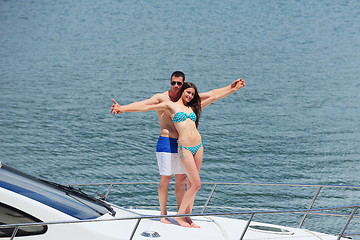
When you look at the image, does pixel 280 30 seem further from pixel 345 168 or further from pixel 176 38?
pixel 345 168

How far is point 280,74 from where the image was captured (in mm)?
27516

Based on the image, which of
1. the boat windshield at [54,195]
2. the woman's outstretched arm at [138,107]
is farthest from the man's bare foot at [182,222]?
the woman's outstretched arm at [138,107]

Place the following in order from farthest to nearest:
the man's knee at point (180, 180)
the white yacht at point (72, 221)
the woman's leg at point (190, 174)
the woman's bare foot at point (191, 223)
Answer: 1. the man's knee at point (180, 180)
2. the woman's leg at point (190, 174)
3. the woman's bare foot at point (191, 223)
4. the white yacht at point (72, 221)

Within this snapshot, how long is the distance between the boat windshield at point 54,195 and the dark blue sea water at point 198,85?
838 cm

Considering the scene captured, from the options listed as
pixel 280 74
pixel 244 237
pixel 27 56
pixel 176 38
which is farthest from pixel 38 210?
pixel 176 38

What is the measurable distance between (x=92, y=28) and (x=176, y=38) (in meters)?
6.14

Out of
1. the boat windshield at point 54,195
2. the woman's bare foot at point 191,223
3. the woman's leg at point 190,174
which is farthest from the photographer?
the woman's leg at point 190,174

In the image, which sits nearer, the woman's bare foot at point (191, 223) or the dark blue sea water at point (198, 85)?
the woman's bare foot at point (191, 223)

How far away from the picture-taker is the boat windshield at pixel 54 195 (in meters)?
4.60

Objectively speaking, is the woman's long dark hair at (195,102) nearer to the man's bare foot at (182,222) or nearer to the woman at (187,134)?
the woman at (187,134)

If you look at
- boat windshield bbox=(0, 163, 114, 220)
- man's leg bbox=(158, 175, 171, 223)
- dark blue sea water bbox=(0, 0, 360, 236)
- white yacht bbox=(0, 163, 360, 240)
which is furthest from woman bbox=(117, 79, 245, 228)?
dark blue sea water bbox=(0, 0, 360, 236)

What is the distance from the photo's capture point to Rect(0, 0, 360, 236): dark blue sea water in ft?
51.8

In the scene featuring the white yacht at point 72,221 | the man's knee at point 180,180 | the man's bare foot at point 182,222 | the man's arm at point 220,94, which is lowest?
the white yacht at point 72,221

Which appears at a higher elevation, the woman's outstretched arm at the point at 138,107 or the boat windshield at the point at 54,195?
the woman's outstretched arm at the point at 138,107
